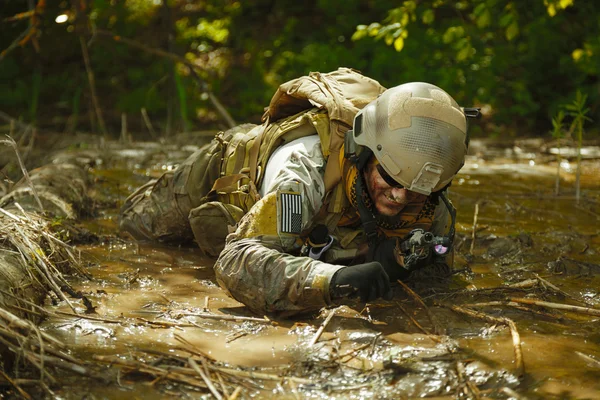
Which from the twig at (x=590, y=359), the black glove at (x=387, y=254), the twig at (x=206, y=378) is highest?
the twig at (x=206, y=378)

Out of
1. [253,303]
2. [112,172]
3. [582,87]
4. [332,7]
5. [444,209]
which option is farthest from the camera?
[332,7]

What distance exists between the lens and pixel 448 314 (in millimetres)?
3469

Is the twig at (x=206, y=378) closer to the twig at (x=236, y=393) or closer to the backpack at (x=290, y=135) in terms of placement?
the twig at (x=236, y=393)

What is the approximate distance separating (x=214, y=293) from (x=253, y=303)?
20.0 inches

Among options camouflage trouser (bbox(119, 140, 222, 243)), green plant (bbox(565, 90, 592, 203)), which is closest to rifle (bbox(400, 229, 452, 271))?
camouflage trouser (bbox(119, 140, 222, 243))

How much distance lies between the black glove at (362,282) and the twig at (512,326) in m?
0.50

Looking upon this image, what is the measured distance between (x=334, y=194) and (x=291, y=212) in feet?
1.25

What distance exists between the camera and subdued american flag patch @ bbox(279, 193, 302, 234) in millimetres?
3424

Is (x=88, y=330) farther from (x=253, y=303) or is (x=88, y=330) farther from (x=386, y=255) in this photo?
(x=386, y=255)

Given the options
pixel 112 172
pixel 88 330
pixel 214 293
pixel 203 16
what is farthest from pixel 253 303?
pixel 203 16

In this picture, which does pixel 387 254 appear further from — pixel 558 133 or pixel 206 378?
pixel 558 133

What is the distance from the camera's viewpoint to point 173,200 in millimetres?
4828

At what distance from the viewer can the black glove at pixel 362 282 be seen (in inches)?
121

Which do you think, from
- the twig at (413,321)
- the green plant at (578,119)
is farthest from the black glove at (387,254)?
the green plant at (578,119)
